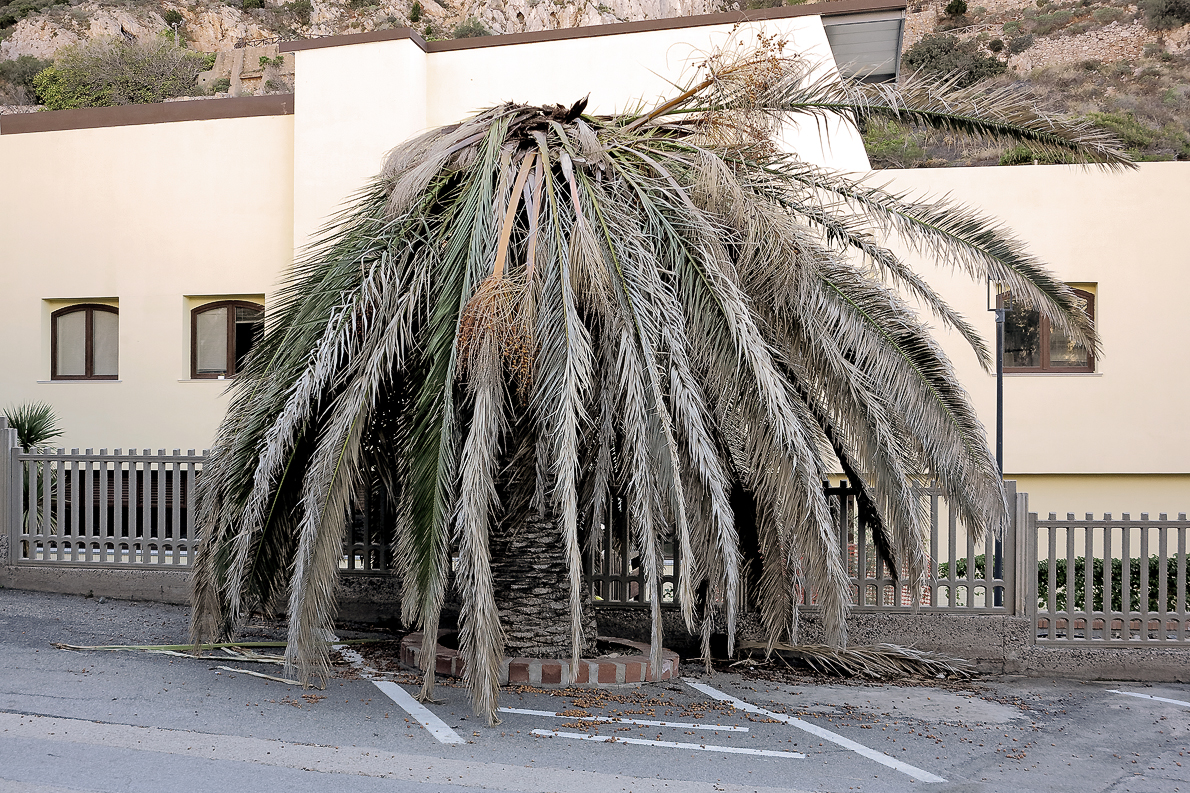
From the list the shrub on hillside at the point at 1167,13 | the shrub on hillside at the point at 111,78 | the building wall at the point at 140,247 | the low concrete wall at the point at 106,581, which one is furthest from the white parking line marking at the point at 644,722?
the shrub on hillside at the point at 1167,13

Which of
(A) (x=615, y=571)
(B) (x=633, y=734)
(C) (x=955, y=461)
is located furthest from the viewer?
(A) (x=615, y=571)

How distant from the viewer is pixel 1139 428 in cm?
1405

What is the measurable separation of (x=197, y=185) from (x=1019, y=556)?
12.8m

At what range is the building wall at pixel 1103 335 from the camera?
13.9m

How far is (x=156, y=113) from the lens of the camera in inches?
576

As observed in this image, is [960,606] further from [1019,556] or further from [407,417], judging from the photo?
[407,417]

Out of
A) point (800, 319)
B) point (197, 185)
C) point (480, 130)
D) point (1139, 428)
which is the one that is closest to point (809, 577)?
point (800, 319)

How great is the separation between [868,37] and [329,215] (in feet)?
28.6

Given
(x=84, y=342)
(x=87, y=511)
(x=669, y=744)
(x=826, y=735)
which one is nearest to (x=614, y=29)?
(x=87, y=511)

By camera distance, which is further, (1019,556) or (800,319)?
(1019,556)

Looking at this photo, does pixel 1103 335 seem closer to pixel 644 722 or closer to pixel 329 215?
pixel 329 215

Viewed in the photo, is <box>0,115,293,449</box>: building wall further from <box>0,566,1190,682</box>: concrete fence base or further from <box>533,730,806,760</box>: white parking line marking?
Result: <box>533,730,806,760</box>: white parking line marking

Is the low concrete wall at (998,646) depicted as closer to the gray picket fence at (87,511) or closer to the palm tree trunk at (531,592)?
the palm tree trunk at (531,592)

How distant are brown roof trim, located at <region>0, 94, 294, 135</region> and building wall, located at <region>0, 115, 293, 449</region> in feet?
0.38
